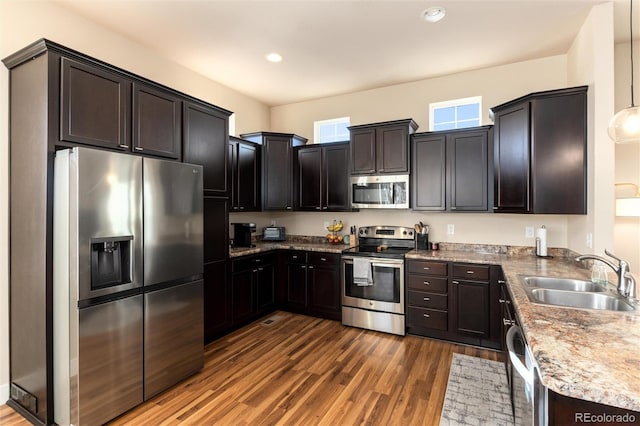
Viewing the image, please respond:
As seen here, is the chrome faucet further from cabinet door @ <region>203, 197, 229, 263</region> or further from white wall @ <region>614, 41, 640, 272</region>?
cabinet door @ <region>203, 197, 229, 263</region>

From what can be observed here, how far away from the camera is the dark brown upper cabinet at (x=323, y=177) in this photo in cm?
444

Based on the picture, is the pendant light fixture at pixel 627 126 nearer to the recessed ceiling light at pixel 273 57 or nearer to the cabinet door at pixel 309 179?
the recessed ceiling light at pixel 273 57

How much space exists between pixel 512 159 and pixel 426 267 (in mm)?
1416

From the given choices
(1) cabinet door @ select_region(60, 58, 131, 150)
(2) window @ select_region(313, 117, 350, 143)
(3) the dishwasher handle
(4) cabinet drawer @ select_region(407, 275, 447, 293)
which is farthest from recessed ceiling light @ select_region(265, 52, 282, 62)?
(3) the dishwasher handle

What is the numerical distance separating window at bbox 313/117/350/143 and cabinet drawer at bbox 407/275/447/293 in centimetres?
234

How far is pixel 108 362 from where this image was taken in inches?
82.9

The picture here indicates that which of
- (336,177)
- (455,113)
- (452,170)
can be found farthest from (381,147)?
(455,113)

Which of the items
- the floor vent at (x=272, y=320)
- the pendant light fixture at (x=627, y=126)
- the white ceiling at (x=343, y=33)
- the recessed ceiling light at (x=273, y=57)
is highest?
the recessed ceiling light at (x=273, y=57)

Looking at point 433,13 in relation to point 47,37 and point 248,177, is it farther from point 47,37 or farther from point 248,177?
point 47,37

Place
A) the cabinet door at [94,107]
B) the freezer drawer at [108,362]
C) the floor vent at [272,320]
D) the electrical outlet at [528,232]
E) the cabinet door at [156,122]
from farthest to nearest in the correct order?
the floor vent at [272,320], the electrical outlet at [528,232], the cabinet door at [156,122], the cabinet door at [94,107], the freezer drawer at [108,362]

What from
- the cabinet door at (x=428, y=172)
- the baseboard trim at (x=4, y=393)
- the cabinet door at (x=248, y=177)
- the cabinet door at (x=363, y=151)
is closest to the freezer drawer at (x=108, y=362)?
the baseboard trim at (x=4, y=393)

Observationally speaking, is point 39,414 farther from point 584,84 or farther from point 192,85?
point 584,84

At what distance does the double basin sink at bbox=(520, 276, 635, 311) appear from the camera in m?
1.87

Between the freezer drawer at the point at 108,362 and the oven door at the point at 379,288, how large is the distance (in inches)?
92.6
